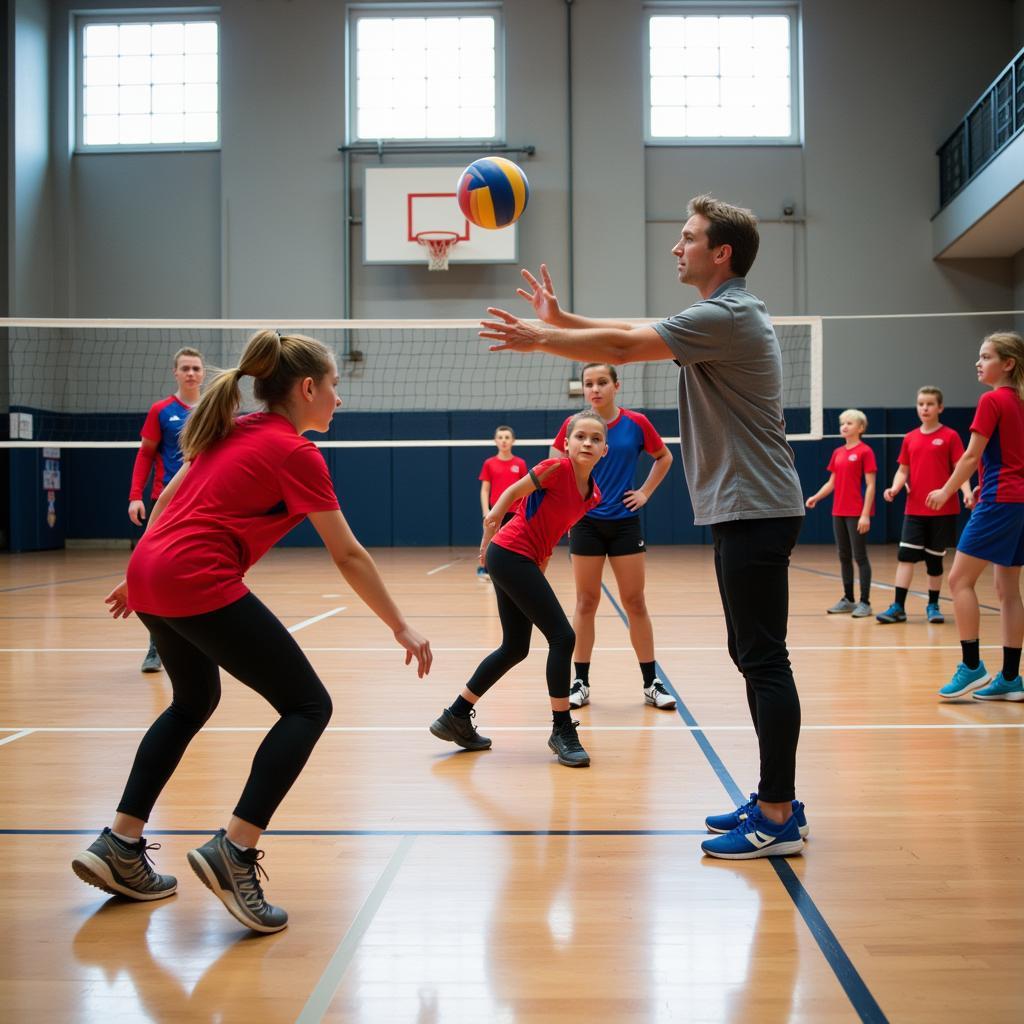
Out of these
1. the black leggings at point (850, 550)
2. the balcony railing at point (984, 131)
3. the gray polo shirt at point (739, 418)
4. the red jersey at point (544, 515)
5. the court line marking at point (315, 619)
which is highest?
the balcony railing at point (984, 131)

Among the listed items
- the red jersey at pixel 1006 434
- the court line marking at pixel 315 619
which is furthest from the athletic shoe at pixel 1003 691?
the court line marking at pixel 315 619

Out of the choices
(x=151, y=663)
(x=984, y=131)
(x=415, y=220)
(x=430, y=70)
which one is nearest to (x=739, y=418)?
(x=151, y=663)

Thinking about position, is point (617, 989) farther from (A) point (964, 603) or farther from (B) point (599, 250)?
(B) point (599, 250)

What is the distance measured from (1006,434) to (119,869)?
3.68m

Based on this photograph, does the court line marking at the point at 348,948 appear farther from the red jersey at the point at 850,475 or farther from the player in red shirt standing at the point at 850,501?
the red jersey at the point at 850,475

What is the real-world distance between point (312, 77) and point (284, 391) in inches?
597

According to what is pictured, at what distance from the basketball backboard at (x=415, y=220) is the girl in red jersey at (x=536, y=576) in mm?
12058

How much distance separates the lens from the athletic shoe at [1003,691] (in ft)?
14.1

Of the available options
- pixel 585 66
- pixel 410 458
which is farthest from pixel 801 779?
pixel 585 66

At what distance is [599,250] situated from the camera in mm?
15648

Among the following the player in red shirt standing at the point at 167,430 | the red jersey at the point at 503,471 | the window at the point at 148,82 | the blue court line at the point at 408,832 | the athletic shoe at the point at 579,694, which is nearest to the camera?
the blue court line at the point at 408,832

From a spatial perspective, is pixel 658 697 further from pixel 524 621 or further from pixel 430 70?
pixel 430 70

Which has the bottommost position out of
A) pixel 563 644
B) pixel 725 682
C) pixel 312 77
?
pixel 725 682

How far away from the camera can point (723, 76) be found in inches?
620
